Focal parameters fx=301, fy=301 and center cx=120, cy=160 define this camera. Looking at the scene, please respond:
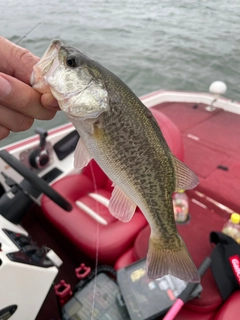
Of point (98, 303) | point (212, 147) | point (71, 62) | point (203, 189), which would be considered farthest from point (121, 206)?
point (212, 147)

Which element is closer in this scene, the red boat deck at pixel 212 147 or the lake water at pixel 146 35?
the red boat deck at pixel 212 147

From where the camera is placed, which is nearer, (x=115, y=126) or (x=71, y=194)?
(x=115, y=126)

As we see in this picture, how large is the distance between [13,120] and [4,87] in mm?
223

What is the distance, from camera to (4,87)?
1.16m

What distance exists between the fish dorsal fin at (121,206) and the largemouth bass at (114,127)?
5 cm

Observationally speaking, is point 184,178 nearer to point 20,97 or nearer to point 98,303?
point 20,97

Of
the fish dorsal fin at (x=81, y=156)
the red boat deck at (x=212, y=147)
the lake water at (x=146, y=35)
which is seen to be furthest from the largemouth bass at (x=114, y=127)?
the lake water at (x=146, y=35)

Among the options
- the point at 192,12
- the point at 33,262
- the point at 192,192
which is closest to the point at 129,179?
the point at 33,262

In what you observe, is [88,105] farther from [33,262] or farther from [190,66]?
[190,66]

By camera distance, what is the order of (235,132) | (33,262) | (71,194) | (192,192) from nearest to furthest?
(33,262)
(71,194)
(192,192)
(235,132)

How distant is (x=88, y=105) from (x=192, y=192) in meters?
2.34

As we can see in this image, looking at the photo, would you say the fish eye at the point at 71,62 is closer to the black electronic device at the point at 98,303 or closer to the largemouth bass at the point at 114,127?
the largemouth bass at the point at 114,127

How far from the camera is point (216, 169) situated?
3648 millimetres

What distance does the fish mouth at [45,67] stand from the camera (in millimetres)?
1225
